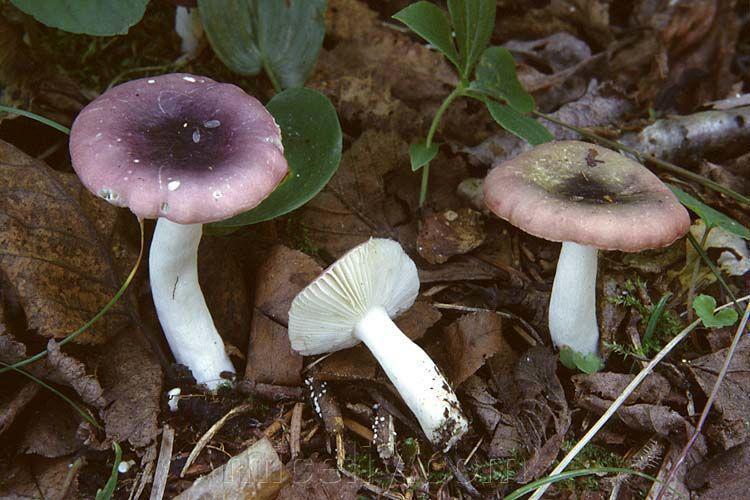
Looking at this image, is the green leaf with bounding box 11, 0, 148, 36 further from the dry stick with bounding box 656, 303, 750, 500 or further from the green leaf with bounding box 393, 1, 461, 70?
the dry stick with bounding box 656, 303, 750, 500

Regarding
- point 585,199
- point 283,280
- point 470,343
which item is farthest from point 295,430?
point 585,199

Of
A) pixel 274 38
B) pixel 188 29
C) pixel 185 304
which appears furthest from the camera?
pixel 188 29

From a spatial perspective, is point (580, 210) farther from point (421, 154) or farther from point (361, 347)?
point (361, 347)

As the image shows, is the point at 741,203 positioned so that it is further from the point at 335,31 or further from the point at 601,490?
the point at 335,31

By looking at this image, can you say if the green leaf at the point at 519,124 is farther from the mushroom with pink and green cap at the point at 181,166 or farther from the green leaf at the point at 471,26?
the mushroom with pink and green cap at the point at 181,166

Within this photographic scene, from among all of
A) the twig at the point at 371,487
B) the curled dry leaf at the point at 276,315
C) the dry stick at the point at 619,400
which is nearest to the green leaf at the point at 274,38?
the curled dry leaf at the point at 276,315

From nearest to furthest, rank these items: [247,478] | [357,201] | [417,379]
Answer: [247,478]
[417,379]
[357,201]

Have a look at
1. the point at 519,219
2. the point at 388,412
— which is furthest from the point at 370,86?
the point at 388,412
